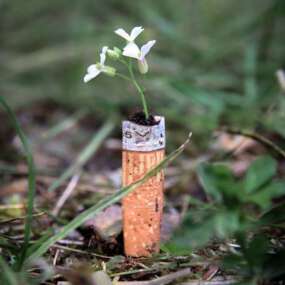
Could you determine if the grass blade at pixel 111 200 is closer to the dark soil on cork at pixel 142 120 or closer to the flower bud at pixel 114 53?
the dark soil on cork at pixel 142 120

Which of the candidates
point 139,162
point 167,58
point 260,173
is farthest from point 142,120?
point 167,58

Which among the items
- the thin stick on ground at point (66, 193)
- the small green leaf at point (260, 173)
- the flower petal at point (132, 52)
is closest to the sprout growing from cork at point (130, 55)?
the flower petal at point (132, 52)

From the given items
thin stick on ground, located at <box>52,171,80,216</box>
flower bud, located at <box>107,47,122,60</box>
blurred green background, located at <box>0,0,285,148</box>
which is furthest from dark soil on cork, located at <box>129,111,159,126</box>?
blurred green background, located at <box>0,0,285,148</box>

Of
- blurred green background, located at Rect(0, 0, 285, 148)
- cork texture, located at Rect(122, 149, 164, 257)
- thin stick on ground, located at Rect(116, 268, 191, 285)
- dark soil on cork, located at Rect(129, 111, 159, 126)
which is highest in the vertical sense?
blurred green background, located at Rect(0, 0, 285, 148)

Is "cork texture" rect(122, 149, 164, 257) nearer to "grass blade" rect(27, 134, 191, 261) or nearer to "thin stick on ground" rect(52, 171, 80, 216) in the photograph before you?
"grass blade" rect(27, 134, 191, 261)

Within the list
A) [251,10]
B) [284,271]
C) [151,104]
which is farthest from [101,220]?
[251,10]

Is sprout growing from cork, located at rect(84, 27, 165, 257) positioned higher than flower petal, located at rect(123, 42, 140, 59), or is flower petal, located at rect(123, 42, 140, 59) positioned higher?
flower petal, located at rect(123, 42, 140, 59)

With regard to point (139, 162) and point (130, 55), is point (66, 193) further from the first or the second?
point (130, 55)

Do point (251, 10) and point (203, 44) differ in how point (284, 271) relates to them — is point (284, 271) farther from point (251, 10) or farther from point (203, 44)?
point (251, 10)
